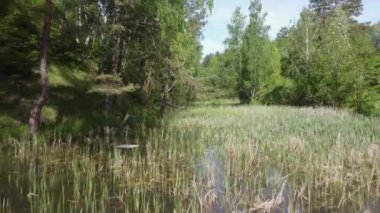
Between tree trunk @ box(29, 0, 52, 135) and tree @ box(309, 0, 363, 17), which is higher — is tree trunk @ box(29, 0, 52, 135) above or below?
below

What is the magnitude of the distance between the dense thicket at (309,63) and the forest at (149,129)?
5.5 inches

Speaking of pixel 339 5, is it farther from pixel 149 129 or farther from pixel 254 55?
pixel 149 129

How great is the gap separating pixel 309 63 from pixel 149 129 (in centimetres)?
1751

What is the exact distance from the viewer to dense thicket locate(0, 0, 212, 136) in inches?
527

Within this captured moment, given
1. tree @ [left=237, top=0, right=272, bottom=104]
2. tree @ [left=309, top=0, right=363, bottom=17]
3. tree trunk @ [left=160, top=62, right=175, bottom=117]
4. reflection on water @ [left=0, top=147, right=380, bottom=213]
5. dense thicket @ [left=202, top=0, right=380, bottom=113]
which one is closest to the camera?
reflection on water @ [left=0, top=147, right=380, bottom=213]

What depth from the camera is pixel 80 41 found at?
14.7 m

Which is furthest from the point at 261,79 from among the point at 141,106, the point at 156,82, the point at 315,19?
the point at 156,82

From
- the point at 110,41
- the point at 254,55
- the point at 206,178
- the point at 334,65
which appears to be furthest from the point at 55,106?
the point at 254,55

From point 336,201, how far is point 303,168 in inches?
64.8

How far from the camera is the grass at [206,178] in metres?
6.14

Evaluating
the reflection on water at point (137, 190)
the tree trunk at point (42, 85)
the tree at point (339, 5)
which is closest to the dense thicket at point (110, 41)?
the tree trunk at point (42, 85)

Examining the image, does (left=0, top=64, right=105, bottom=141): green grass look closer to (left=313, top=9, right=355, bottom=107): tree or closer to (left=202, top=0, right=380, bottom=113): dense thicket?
(left=202, top=0, right=380, bottom=113): dense thicket

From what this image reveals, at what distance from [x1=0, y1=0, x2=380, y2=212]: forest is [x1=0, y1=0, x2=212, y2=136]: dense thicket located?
5 cm

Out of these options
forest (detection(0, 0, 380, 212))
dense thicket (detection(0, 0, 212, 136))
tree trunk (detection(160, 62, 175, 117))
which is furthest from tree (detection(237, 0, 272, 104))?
dense thicket (detection(0, 0, 212, 136))
